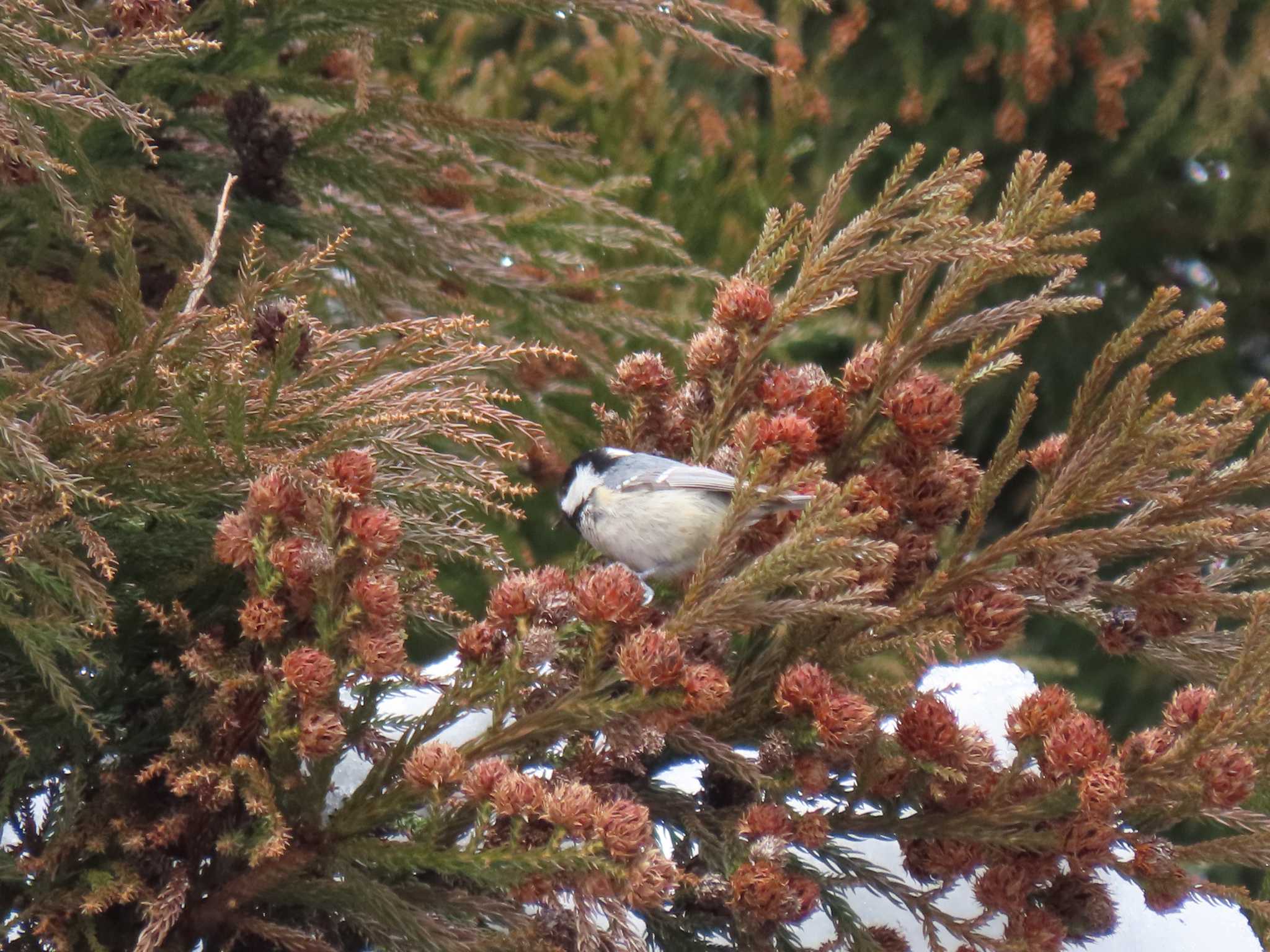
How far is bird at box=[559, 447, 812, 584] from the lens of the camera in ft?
4.58

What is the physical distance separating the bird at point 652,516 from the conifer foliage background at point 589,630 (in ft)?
0.17

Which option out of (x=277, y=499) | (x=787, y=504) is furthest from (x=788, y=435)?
(x=277, y=499)

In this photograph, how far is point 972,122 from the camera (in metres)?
3.06

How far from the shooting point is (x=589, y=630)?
3.48 feet

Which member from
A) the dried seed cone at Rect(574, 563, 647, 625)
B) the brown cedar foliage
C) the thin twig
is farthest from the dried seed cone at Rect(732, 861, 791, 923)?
the thin twig

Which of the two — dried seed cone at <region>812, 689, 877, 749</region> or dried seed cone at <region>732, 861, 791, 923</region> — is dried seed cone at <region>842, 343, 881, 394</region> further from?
dried seed cone at <region>732, 861, 791, 923</region>

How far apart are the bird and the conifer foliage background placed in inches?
2.1

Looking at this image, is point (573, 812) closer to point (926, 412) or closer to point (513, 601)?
point (513, 601)

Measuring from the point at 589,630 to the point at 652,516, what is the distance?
38cm

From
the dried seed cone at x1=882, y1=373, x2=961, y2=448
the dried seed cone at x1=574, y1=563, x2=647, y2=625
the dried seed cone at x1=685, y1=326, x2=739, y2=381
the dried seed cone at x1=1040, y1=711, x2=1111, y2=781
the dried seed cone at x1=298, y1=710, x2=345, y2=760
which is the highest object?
the dried seed cone at x1=882, y1=373, x2=961, y2=448

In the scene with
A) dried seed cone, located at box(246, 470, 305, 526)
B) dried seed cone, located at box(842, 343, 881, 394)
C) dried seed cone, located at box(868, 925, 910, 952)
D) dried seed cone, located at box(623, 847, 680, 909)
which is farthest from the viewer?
dried seed cone, located at box(842, 343, 881, 394)

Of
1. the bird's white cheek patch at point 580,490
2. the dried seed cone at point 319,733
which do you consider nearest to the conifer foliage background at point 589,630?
the dried seed cone at point 319,733

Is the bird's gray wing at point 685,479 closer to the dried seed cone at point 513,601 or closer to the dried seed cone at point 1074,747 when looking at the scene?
the dried seed cone at point 513,601

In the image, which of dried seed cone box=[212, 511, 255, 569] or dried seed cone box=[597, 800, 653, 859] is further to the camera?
dried seed cone box=[212, 511, 255, 569]
